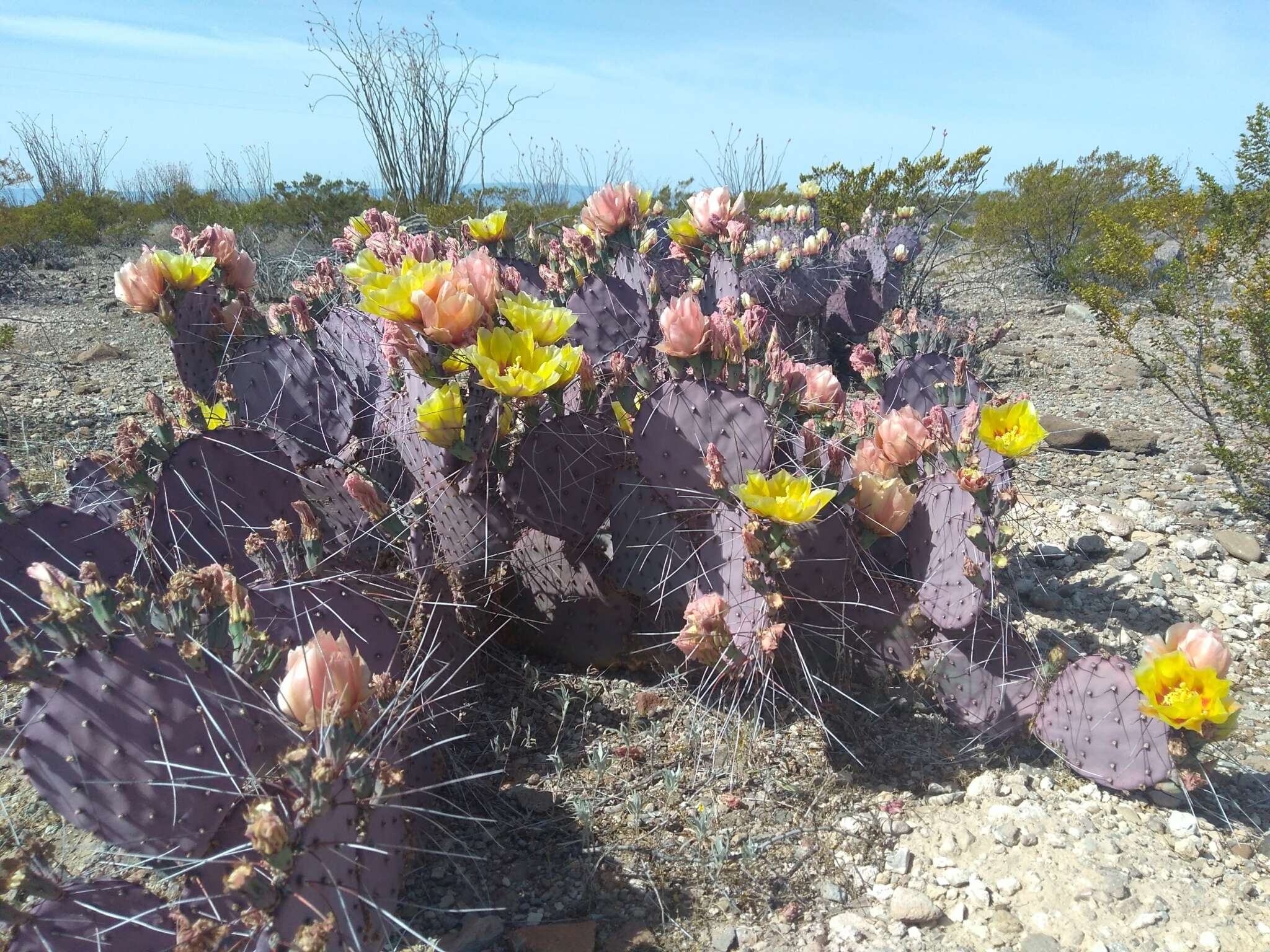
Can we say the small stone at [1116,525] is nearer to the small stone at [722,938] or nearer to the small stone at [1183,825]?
the small stone at [1183,825]

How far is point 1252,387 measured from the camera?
2.55 m

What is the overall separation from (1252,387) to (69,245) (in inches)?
395

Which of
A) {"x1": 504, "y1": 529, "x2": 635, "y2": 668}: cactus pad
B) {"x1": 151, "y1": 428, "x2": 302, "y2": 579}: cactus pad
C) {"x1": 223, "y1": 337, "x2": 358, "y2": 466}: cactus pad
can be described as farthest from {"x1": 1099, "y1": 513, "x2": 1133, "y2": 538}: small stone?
{"x1": 151, "y1": 428, "x2": 302, "y2": 579}: cactus pad

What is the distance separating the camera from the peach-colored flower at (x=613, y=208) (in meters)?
2.52

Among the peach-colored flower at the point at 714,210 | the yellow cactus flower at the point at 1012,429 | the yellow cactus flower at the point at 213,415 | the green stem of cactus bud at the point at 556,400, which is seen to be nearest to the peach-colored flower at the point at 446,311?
the green stem of cactus bud at the point at 556,400

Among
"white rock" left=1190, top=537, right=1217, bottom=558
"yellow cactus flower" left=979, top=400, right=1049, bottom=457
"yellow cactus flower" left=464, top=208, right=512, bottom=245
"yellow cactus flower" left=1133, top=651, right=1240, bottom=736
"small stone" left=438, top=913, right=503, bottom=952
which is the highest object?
"yellow cactus flower" left=464, top=208, right=512, bottom=245

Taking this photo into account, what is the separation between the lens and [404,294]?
4.21 ft

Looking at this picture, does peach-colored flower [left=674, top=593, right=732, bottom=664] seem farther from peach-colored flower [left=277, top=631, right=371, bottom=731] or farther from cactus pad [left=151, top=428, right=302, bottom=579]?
cactus pad [left=151, top=428, right=302, bottom=579]

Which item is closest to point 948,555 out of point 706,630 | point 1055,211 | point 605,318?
point 706,630

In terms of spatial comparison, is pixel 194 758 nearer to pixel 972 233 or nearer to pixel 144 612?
pixel 144 612

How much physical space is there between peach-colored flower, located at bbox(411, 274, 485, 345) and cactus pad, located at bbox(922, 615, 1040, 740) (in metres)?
1.08

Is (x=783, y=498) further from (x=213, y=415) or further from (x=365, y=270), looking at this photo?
(x=213, y=415)

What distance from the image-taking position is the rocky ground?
1.29 meters

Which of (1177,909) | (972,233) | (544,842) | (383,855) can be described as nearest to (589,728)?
(544,842)
